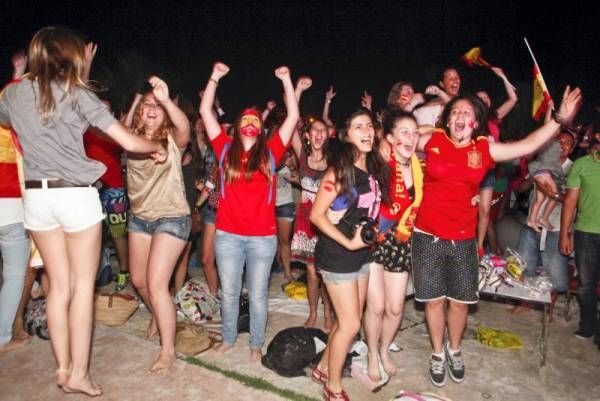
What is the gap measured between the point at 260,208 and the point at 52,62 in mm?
1896

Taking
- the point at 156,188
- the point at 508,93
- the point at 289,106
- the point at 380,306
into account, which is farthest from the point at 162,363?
the point at 508,93

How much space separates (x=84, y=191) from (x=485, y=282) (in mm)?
3661

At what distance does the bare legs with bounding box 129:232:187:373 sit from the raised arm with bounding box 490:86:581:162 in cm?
271

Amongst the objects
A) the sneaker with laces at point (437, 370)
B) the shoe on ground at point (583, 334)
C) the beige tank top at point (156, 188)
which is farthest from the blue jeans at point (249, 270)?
the shoe on ground at point (583, 334)

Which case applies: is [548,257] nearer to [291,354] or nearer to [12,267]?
[291,354]

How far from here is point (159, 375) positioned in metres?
4.13

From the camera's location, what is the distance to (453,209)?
4031mm

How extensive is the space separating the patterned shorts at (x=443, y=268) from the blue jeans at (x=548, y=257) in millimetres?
1822

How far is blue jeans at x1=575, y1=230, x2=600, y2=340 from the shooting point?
5.07 m

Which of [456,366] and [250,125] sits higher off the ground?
[250,125]

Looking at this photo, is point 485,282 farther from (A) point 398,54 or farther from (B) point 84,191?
(A) point 398,54

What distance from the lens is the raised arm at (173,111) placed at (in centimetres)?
378

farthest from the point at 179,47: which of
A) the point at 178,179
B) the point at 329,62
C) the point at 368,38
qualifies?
the point at 178,179

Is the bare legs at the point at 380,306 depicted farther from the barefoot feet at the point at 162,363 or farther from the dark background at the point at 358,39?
the dark background at the point at 358,39
